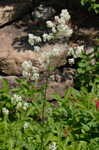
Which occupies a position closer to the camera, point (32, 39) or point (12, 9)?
point (32, 39)

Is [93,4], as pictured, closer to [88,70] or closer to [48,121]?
[88,70]

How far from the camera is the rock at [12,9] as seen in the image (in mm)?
7238

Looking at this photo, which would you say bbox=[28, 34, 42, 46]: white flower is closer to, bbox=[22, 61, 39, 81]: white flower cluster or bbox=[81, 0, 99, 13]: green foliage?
bbox=[22, 61, 39, 81]: white flower cluster

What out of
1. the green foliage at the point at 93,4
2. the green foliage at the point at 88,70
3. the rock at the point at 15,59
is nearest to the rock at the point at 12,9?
the rock at the point at 15,59

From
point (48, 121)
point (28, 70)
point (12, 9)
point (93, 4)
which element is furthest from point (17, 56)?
point (28, 70)

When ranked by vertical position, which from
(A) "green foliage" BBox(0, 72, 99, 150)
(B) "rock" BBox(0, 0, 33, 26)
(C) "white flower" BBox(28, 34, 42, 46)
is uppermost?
(C) "white flower" BBox(28, 34, 42, 46)

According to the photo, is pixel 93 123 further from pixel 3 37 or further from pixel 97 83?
pixel 3 37

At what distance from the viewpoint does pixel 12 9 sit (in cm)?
727

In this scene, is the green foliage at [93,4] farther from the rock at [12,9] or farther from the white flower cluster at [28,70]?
the white flower cluster at [28,70]

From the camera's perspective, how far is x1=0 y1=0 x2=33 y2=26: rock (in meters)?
7.24

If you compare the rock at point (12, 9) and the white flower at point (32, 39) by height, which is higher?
the white flower at point (32, 39)

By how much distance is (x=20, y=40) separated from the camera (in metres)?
6.95

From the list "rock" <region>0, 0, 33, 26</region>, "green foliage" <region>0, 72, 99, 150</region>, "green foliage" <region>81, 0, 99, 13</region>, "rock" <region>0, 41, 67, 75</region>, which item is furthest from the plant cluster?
"rock" <region>0, 0, 33, 26</region>

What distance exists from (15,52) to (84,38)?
1.23m
